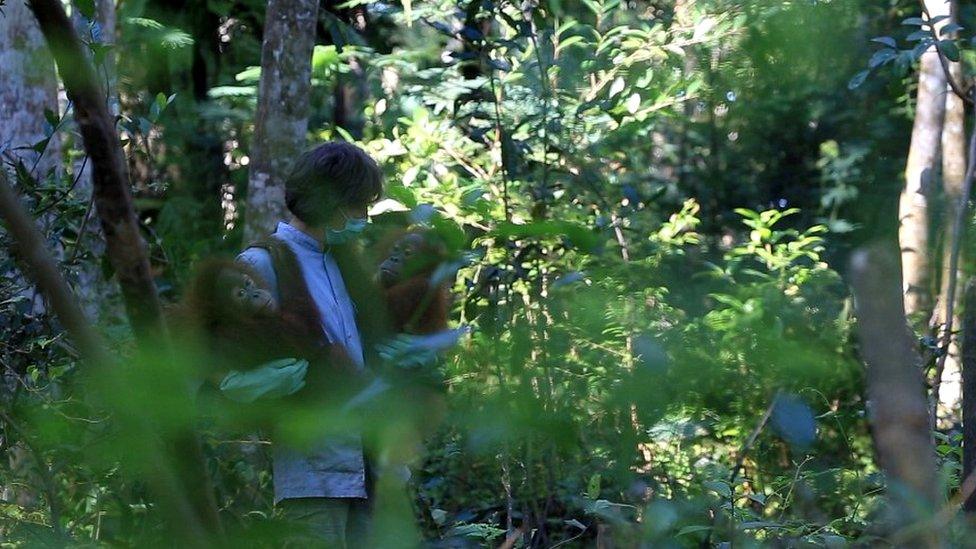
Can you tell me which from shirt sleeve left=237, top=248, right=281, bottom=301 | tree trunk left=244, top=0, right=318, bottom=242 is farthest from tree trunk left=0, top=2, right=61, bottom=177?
shirt sleeve left=237, top=248, right=281, bottom=301

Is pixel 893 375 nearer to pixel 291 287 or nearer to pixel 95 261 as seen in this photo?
pixel 291 287

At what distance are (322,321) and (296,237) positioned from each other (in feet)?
3.47

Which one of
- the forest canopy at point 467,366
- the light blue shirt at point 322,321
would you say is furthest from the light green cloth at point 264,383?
the light blue shirt at point 322,321

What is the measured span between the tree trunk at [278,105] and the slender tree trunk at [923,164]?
11.6ft

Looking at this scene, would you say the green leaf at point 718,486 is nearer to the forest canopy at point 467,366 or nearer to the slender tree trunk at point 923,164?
the forest canopy at point 467,366

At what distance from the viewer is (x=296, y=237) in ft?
8.89

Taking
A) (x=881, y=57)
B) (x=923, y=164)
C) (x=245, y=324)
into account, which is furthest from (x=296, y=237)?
(x=923, y=164)

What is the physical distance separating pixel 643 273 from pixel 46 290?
1069 mm

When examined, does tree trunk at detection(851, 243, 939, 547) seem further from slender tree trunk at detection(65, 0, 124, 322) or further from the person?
slender tree trunk at detection(65, 0, 124, 322)

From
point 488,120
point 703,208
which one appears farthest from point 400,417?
point 703,208

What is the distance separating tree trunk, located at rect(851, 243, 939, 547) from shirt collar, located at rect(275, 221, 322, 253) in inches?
67.3

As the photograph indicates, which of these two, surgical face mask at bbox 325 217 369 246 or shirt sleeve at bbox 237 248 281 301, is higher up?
surgical face mask at bbox 325 217 369 246

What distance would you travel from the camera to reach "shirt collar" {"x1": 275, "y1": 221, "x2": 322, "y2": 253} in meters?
2.58

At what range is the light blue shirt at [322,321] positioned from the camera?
5.60 ft
